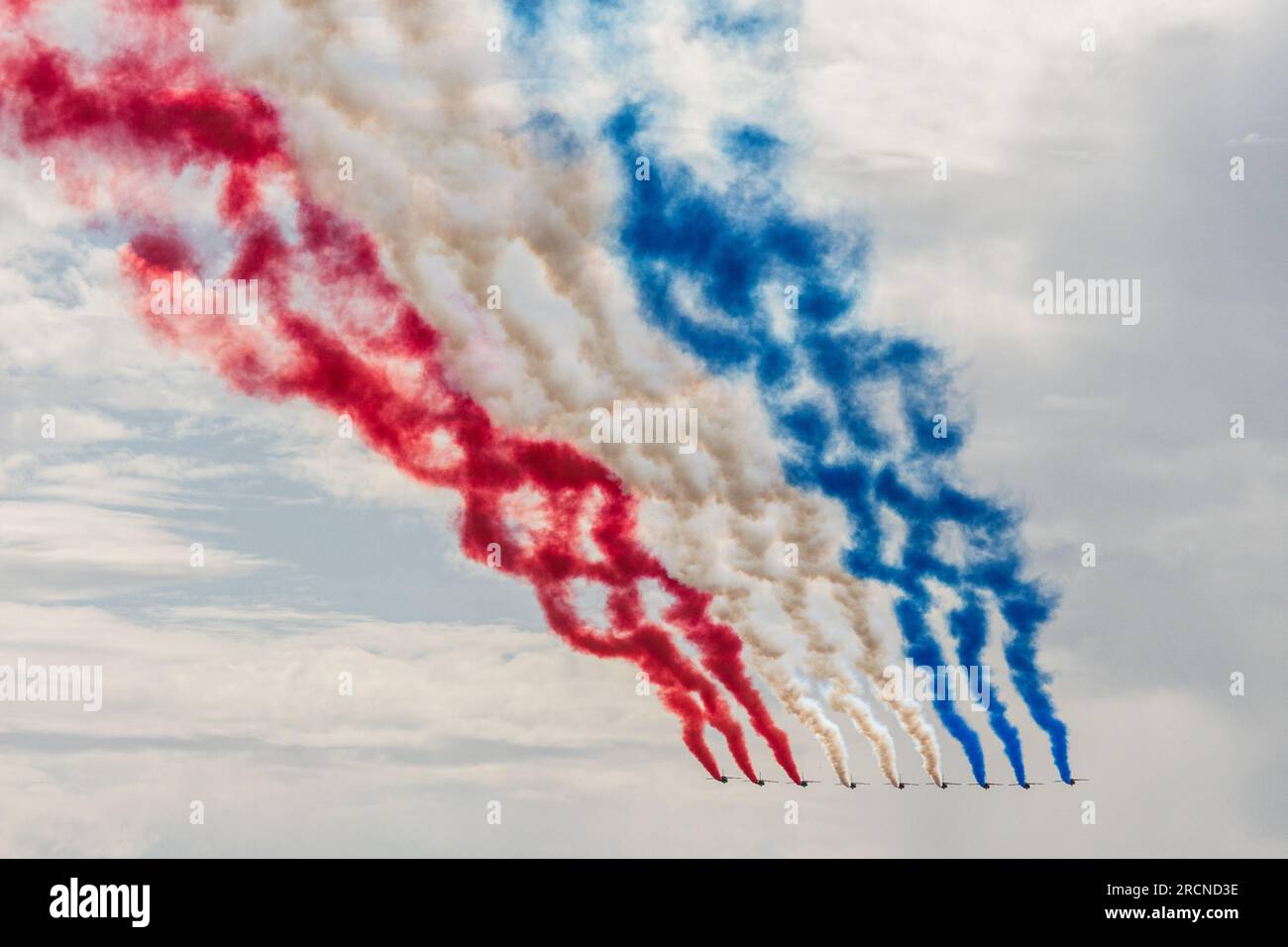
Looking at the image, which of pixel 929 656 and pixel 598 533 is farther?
pixel 929 656

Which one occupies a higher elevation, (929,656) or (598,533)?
(598,533)
